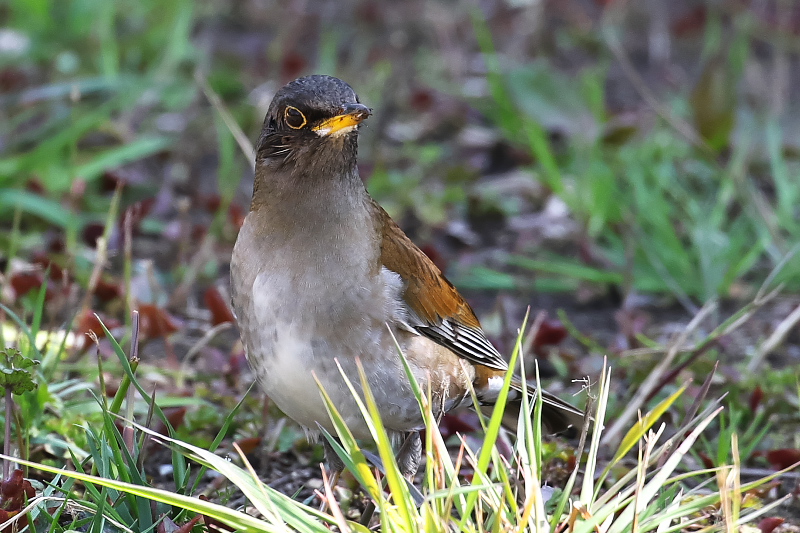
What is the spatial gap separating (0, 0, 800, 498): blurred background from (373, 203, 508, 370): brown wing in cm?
57

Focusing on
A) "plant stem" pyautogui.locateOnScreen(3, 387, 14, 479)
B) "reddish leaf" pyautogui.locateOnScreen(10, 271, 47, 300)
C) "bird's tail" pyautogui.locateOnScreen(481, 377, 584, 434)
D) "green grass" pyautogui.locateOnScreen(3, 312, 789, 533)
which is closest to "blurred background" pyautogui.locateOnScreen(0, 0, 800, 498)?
"reddish leaf" pyautogui.locateOnScreen(10, 271, 47, 300)

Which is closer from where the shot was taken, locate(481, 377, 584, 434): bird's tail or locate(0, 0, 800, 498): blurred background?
locate(481, 377, 584, 434): bird's tail

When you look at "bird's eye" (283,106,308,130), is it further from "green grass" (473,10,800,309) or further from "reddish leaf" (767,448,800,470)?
"green grass" (473,10,800,309)

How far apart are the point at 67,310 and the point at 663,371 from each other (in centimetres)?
271

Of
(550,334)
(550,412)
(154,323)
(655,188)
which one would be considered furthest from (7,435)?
(655,188)

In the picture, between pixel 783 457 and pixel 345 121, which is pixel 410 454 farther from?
pixel 783 457

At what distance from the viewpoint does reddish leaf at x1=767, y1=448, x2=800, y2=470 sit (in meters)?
4.09

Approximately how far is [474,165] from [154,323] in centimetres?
327

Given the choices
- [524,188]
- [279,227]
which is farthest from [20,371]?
[524,188]

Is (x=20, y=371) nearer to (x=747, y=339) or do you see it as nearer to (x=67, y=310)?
(x=67, y=310)

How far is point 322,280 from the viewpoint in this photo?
3686mm

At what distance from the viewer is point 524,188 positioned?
23.6ft

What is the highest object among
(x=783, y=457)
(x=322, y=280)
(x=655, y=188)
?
(x=322, y=280)

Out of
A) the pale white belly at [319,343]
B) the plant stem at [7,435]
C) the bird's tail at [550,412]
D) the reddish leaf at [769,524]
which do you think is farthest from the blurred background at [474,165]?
the plant stem at [7,435]
